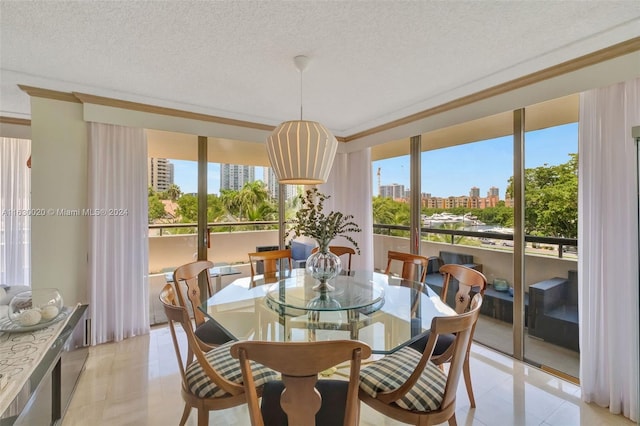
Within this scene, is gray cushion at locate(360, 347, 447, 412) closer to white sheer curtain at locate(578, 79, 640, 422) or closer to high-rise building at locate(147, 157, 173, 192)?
white sheer curtain at locate(578, 79, 640, 422)

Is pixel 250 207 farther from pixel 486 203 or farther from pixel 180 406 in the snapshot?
pixel 486 203

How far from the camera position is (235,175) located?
4.12m

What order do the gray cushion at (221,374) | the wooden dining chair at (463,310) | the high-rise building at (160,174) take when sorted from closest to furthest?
the gray cushion at (221,374) < the wooden dining chair at (463,310) < the high-rise building at (160,174)

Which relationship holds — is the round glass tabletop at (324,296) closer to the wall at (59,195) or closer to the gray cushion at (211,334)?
the gray cushion at (211,334)

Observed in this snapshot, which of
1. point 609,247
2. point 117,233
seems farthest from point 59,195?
point 609,247

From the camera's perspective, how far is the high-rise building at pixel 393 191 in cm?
407

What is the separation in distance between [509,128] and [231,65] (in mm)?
2645

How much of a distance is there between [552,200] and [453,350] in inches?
77.1

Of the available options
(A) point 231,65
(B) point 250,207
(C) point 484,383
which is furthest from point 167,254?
(C) point 484,383

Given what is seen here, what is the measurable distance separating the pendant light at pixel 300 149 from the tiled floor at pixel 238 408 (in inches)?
67.4

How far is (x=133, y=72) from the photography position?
2.67m

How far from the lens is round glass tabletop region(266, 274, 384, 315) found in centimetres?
207

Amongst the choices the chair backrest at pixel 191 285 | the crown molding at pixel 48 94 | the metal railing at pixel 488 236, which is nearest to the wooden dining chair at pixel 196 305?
the chair backrest at pixel 191 285

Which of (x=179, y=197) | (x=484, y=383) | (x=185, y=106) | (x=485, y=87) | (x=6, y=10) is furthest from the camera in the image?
(x=179, y=197)
